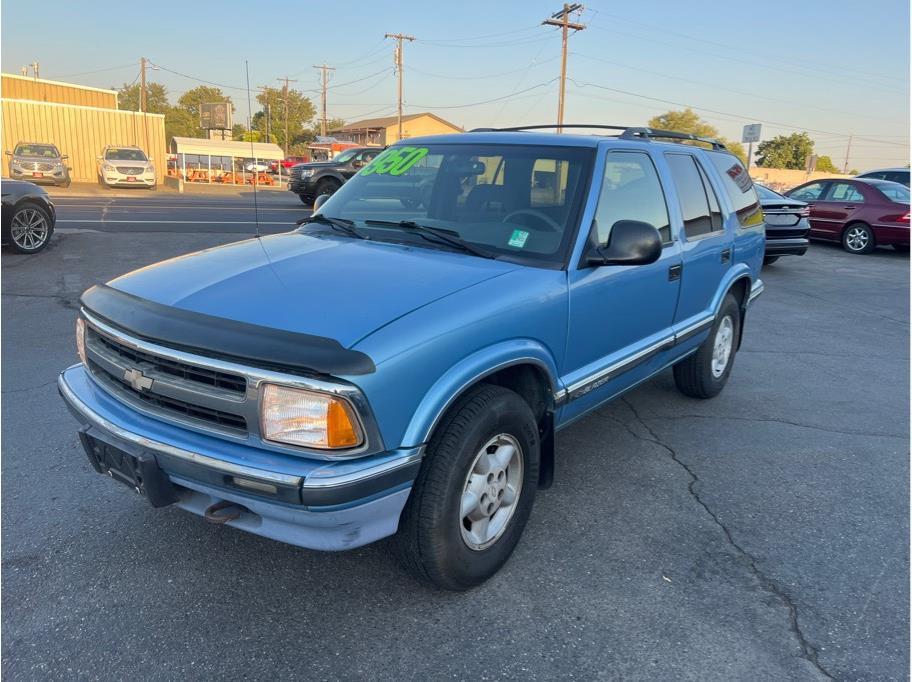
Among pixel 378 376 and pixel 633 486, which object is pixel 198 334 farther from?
pixel 633 486

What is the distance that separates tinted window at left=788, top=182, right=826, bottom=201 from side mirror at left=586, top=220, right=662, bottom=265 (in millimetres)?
14482

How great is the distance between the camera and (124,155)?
2770 cm

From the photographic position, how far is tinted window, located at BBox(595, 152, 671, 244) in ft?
11.6

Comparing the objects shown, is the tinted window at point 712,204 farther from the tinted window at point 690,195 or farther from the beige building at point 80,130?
the beige building at point 80,130

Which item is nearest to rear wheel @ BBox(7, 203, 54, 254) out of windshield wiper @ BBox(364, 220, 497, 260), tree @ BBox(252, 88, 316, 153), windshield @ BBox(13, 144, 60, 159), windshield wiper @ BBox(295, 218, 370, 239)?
windshield wiper @ BBox(295, 218, 370, 239)

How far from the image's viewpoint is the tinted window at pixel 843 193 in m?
15.1

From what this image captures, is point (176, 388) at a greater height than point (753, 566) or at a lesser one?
greater

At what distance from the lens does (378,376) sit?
2275 millimetres

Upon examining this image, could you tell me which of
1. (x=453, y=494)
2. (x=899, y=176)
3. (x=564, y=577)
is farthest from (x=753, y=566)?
(x=899, y=176)

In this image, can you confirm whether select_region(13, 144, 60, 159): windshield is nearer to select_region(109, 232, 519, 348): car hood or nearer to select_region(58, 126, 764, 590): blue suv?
select_region(58, 126, 764, 590): blue suv

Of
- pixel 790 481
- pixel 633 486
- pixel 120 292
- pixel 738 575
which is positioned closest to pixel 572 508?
pixel 633 486

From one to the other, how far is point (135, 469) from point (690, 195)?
11.8 ft

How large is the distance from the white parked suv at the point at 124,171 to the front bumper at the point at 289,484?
27554 mm

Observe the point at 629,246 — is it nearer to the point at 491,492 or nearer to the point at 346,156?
the point at 491,492
